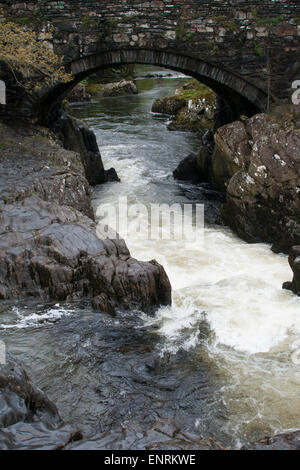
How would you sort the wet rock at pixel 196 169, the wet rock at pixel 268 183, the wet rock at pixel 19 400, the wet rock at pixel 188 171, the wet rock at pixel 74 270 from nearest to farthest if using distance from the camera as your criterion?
1. the wet rock at pixel 19 400
2. the wet rock at pixel 74 270
3. the wet rock at pixel 268 183
4. the wet rock at pixel 196 169
5. the wet rock at pixel 188 171

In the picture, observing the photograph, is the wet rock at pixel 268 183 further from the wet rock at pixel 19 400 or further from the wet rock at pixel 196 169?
the wet rock at pixel 19 400

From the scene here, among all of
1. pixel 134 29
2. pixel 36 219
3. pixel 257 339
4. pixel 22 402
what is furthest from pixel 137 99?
pixel 22 402

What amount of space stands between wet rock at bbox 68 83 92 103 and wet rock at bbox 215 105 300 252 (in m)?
20.5

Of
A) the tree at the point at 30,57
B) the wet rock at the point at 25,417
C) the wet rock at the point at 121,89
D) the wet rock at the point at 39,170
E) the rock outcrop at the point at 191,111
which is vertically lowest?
the wet rock at the point at 25,417

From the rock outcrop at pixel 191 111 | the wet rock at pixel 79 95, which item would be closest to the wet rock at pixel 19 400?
the rock outcrop at pixel 191 111

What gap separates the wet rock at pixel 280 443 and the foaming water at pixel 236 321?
25.8 inches

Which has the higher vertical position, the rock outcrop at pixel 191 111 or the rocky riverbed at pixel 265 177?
the rock outcrop at pixel 191 111

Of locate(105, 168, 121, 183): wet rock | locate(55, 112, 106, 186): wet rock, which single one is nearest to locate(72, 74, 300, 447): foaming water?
locate(55, 112, 106, 186): wet rock

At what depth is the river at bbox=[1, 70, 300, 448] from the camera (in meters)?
6.13

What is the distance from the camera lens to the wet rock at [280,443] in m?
4.94

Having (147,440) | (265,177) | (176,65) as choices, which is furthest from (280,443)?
(176,65)

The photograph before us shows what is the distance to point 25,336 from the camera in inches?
286

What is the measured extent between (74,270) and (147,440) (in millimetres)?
3888

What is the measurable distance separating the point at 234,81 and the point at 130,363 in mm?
10396
